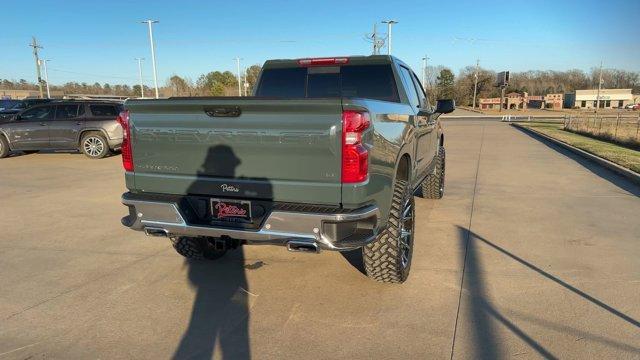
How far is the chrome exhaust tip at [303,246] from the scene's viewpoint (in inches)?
124

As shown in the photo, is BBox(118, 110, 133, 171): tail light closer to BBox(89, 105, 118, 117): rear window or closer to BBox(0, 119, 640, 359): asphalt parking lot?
BBox(0, 119, 640, 359): asphalt parking lot

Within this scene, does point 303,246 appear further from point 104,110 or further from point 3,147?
point 3,147

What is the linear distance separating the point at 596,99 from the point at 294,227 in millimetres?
123365

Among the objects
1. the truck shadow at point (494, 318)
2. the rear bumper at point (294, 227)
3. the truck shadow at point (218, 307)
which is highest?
the rear bumper at point (294, 227)

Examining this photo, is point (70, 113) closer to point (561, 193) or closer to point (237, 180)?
point (237, 180)

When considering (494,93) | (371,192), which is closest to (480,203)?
(371,192)

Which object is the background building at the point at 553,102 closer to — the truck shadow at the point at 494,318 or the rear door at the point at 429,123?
the rear door at the point at 429,123

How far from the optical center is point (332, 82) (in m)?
5.26

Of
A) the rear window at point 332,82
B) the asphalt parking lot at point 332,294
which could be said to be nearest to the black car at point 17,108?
the asphalt parking lot at point 332,294

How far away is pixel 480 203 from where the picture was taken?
7.20 meters

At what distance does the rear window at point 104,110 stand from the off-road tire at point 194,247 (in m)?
10.4

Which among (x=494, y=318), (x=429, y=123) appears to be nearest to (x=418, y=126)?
(x=429, y=123)

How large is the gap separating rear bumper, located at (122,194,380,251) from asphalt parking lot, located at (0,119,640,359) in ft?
2.20

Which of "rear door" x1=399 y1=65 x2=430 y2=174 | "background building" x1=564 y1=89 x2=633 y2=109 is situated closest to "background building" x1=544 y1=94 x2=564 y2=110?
"background building" x1=564 y1=89 x2=633 y2=109
